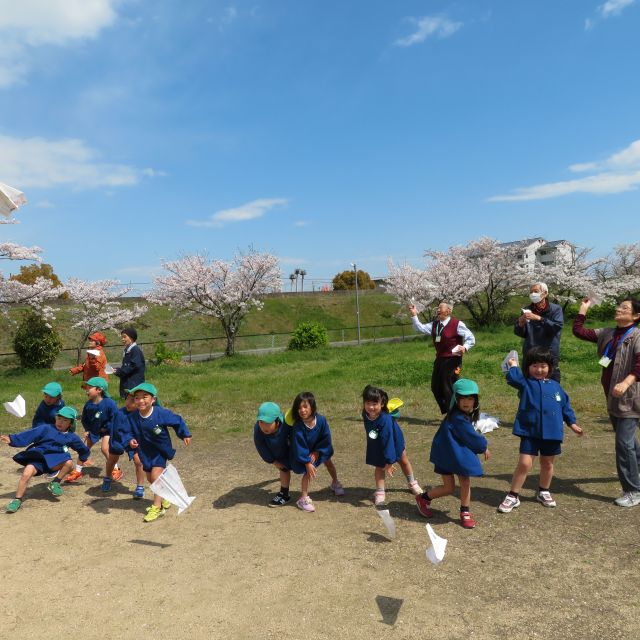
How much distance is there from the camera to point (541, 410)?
4574 millimetres

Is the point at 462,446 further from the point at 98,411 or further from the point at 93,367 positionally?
the point at 93,367

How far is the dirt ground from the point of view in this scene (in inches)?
122

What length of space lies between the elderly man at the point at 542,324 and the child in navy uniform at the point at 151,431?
398 centimetres

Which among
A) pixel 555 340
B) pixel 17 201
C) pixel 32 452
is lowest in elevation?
pixel 32 452

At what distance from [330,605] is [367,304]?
143 feet

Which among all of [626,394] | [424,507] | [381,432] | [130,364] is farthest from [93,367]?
[626,394]

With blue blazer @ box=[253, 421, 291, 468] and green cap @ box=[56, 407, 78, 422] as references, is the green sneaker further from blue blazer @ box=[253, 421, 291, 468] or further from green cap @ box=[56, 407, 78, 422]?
blue blazer @ box=[253, 421, 291, 468]

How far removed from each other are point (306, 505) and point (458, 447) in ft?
5.11

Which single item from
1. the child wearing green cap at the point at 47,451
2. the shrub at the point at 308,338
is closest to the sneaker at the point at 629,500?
the child wearing green cap at the point at 47,451

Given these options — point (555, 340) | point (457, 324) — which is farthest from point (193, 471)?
point (555, 340)

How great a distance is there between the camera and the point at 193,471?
256 inches

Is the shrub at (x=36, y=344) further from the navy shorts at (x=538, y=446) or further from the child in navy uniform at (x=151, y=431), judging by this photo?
the navy shorts at (x=538, y=446)

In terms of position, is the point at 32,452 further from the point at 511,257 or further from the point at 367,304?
the point at 367,304

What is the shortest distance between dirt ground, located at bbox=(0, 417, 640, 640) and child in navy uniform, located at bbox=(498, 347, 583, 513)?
0.21 m
